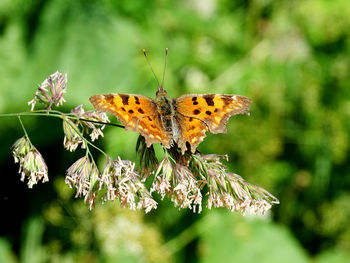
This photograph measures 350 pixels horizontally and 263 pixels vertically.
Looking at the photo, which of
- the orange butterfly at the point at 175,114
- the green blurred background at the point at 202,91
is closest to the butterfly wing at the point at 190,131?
the orange butterfly at the point at 175,114

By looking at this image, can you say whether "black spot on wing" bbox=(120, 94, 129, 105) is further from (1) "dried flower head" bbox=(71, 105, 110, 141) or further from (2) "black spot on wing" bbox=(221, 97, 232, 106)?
(2) "black spot on wing" bbox=(221, 97, 232, 106)

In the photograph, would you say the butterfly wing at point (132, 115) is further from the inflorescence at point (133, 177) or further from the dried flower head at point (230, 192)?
the dried flower head at point (230, 192)

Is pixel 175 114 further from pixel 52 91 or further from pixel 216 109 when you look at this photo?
pixel 52 91

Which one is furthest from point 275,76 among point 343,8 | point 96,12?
point 96,12

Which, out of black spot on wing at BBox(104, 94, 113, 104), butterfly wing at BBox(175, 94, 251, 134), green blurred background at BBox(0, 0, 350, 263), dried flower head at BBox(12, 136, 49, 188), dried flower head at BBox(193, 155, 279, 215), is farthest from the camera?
green blurred background at BBox(0, 0, 350, 263)

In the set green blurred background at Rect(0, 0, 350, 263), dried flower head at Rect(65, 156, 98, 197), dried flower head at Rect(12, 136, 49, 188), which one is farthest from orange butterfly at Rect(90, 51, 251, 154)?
green blurred background at Rect(0, 0, 350, 263)
